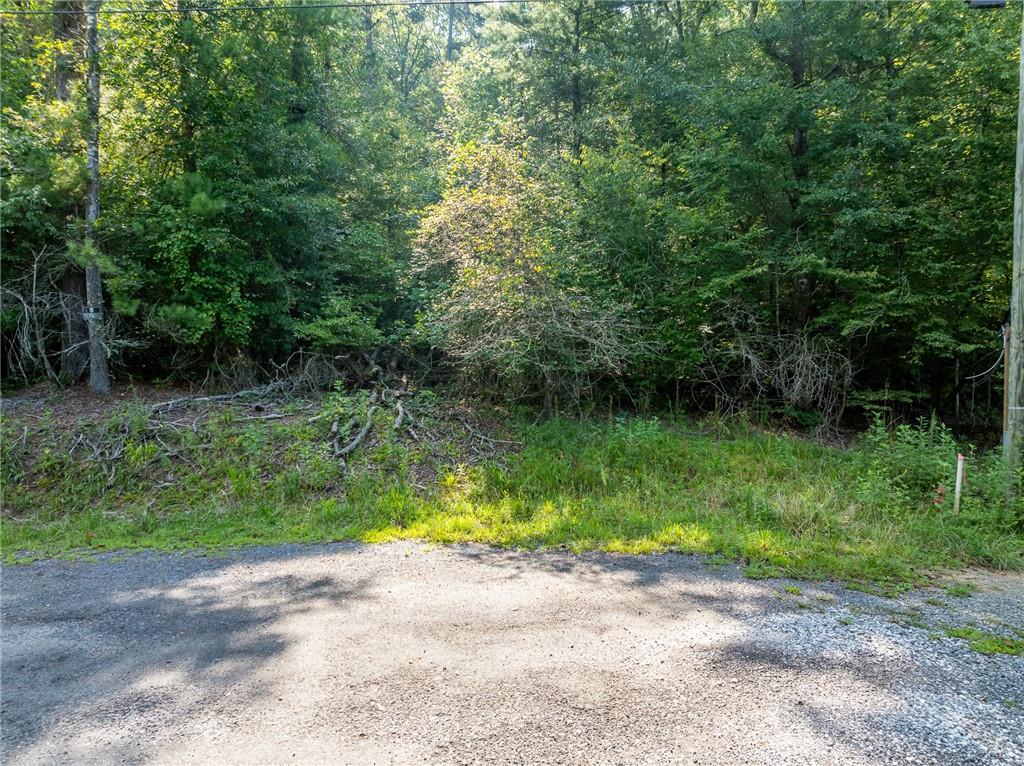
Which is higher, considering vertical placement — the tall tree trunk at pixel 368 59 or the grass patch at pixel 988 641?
the tall tree trunk at pixel 368 59

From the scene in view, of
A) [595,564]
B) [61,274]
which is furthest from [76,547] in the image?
[61,274]

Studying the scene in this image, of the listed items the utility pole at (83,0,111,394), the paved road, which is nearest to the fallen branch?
the paved road

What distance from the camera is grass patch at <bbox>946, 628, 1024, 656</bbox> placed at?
11.7ft

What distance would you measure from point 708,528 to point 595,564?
1.54m

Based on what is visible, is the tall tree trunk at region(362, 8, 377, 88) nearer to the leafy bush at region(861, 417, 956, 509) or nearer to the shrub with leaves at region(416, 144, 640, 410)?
the shrub with leaves at region(416, 144, 640, 410)

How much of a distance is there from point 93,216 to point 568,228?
25.4ft

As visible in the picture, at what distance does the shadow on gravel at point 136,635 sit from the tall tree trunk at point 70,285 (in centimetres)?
598

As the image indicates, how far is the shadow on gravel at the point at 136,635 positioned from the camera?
3018 millimetres

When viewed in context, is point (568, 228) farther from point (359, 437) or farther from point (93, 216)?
point (93, 216)

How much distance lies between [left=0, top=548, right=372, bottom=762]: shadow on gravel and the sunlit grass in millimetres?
822

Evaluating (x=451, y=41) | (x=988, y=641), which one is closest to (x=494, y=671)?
(x=988, y=641)

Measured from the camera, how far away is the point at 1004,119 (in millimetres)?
9281

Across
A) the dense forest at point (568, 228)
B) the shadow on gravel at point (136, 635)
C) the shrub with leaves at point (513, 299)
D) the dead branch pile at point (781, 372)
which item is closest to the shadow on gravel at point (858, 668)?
the shadow on gravel at point (136, 635)

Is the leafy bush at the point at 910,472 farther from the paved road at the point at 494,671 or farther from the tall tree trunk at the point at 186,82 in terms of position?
the tall tree trunk at the point at 186,82
